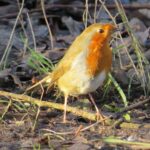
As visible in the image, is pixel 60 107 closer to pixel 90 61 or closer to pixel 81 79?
pixel 81 79

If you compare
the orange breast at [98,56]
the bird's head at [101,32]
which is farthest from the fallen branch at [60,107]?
the bird's head at [101,32]

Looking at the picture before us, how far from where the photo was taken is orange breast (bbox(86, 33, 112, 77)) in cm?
478

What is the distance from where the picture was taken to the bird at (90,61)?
15.7 feet

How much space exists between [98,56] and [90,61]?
0.21 ft

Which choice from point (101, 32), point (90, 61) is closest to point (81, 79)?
point (90, 61)

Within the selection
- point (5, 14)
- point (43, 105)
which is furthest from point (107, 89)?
point (5, 14)

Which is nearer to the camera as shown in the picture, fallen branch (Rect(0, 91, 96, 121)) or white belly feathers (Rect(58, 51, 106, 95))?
white belly feathers (Rect(58, 51, 106, 95))

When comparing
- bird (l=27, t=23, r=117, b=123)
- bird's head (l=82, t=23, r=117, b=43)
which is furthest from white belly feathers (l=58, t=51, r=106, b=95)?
bird's head (l=82, t=23, r=117, b=43)

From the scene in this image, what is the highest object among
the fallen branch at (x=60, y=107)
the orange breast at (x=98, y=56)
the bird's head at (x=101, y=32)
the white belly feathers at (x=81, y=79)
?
the bird's head at (x=101, y=32)

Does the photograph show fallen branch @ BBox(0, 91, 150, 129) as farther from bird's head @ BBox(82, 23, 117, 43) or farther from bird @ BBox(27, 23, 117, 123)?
bird's head @ BBox(82, 23, 117, 43)

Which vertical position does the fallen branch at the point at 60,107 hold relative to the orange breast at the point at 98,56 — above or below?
below

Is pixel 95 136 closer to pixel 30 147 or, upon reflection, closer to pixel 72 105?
pixel 30 147

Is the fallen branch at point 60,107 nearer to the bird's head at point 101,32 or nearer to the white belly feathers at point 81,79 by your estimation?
the white belly feathers at point 81,79

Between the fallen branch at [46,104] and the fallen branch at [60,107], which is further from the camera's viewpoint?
the fallen branch at [46,104]
